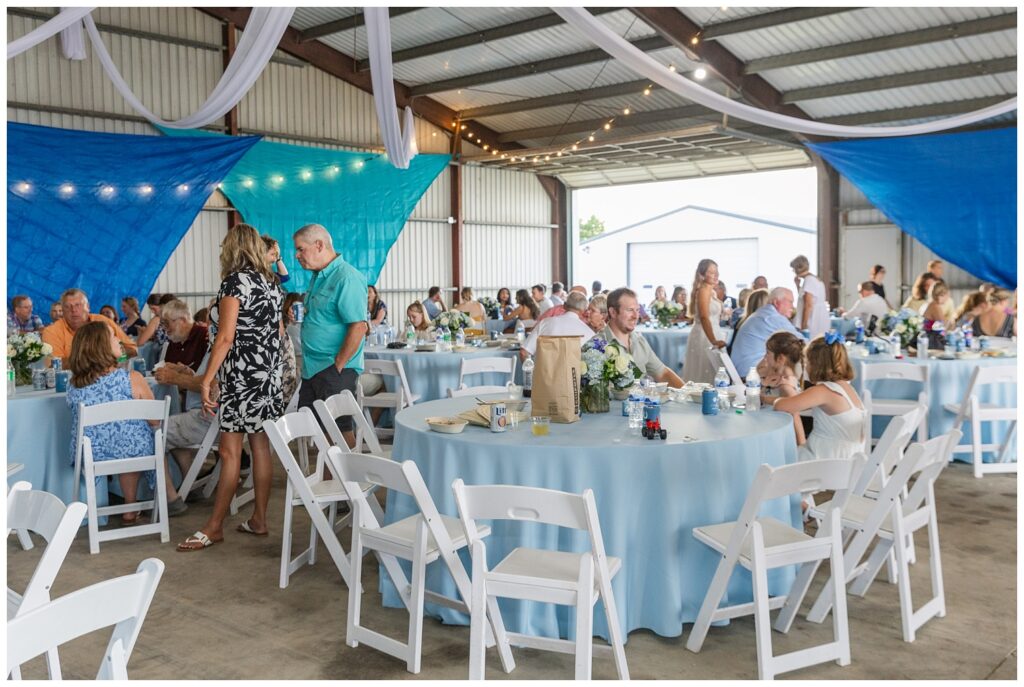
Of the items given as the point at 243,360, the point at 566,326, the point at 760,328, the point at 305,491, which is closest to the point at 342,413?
the point at 243,360

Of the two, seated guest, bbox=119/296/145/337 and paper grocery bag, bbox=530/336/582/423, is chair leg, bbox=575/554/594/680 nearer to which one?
paper grocery bag, bbox=530/336/582/423

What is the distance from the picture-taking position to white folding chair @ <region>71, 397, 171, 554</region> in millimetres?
4480

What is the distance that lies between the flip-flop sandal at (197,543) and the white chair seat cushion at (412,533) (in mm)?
1614

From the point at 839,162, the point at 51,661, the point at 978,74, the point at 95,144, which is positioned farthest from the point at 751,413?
the point at 978,74

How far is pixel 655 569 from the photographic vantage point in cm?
325

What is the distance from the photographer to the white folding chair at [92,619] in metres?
1.55

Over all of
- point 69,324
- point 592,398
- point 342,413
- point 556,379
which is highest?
point 69,324

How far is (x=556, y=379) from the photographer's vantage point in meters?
3.72

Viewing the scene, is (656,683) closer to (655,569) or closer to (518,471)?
(655,569)

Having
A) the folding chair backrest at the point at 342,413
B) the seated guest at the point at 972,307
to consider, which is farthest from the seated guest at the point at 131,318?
the seated guest at the point at 972,307

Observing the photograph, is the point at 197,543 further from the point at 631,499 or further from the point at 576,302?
the point at 576,302

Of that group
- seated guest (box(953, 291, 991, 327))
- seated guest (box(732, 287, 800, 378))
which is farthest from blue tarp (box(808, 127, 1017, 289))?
seated guest (box(732, 287, 800, 378))

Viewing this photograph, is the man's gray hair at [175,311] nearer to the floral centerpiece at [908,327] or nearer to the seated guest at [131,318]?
the seated guest at [131,318]

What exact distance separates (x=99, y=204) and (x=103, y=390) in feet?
18.3
